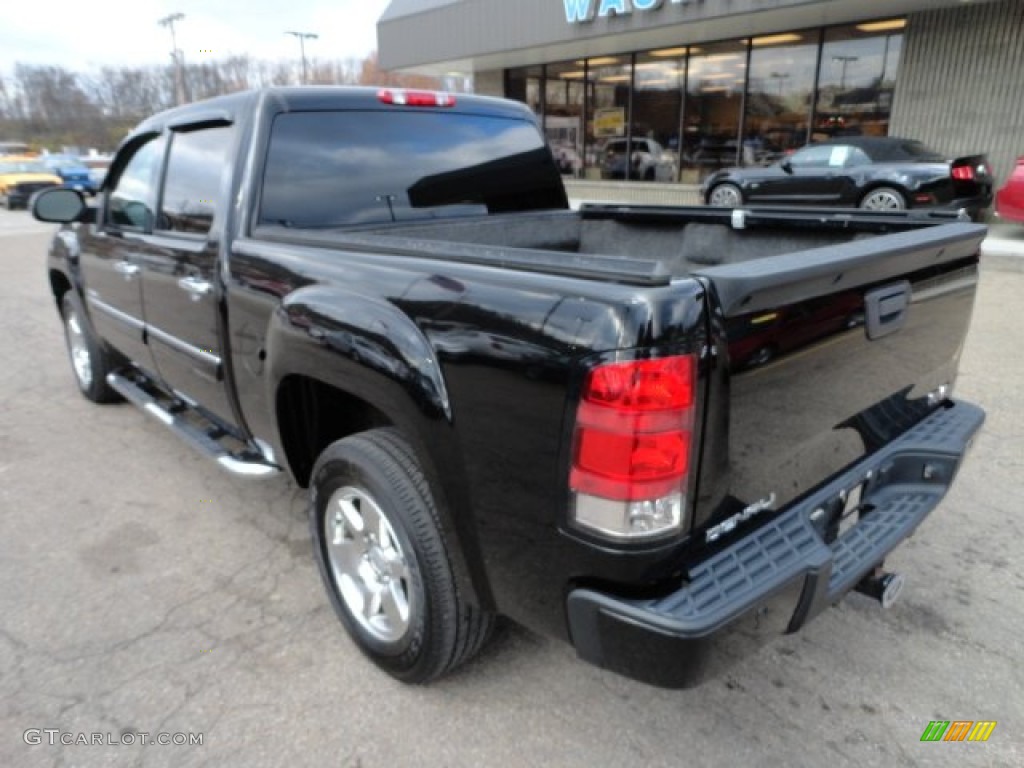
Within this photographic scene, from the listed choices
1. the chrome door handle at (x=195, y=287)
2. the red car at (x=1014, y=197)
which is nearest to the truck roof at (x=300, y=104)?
the chrome door handle at (x=195, y=287)

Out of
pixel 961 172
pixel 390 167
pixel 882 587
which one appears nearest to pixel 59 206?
pixel 390 167

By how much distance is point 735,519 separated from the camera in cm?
188

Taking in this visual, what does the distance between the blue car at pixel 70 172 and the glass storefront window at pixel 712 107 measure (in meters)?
20.3

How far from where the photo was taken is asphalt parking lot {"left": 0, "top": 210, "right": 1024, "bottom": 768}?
2.17 metres

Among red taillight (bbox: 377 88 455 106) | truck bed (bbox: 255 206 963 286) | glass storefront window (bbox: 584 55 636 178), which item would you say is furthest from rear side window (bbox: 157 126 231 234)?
glass storefront window (bbox: 584 55 636 178)

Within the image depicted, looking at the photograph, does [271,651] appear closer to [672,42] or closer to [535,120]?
[535,120]

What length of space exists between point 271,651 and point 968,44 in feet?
50.5

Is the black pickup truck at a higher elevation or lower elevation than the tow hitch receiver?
higher

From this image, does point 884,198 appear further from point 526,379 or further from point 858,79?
point 526,379

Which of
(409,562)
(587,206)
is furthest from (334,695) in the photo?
(587,206)

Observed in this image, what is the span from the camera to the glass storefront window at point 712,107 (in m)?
16.4

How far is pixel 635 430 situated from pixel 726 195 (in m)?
13.2

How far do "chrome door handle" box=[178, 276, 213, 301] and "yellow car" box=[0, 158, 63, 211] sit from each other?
2427 cm

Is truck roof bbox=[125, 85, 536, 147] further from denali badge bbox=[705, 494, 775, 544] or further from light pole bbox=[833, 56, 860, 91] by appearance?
light pole bbox=[833, 56, 860, 91]
